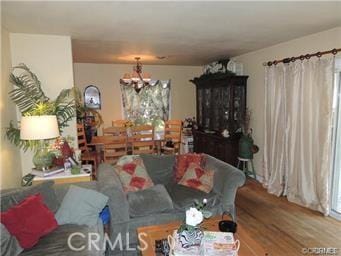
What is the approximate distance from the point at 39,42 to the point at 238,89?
344 centimetres

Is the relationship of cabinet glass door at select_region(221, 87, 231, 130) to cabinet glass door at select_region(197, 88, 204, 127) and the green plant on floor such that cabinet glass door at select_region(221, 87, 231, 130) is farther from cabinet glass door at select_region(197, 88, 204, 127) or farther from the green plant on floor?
the green plant on floor

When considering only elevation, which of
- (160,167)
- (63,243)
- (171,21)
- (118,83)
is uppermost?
(171,21)

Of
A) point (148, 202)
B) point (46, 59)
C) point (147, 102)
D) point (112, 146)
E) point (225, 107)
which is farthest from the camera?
point (147, 102)

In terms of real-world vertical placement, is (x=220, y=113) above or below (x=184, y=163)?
above

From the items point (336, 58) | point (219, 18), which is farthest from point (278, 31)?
point (219, 18)

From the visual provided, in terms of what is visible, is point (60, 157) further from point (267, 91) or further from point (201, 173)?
point (267, 91)

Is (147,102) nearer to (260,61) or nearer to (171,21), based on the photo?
(260,61)

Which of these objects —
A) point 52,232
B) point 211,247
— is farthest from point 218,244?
point 52,232

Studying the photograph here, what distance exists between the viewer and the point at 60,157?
3244 millimetres

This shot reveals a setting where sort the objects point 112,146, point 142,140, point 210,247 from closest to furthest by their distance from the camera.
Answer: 1. point 210,247
2. point 112,146
3. point 142,140

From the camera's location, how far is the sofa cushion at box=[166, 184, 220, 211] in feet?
9.23

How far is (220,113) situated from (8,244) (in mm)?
4217

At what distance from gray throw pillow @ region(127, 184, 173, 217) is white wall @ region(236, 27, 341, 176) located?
8.33 ft

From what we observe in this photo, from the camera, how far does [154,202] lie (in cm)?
277
